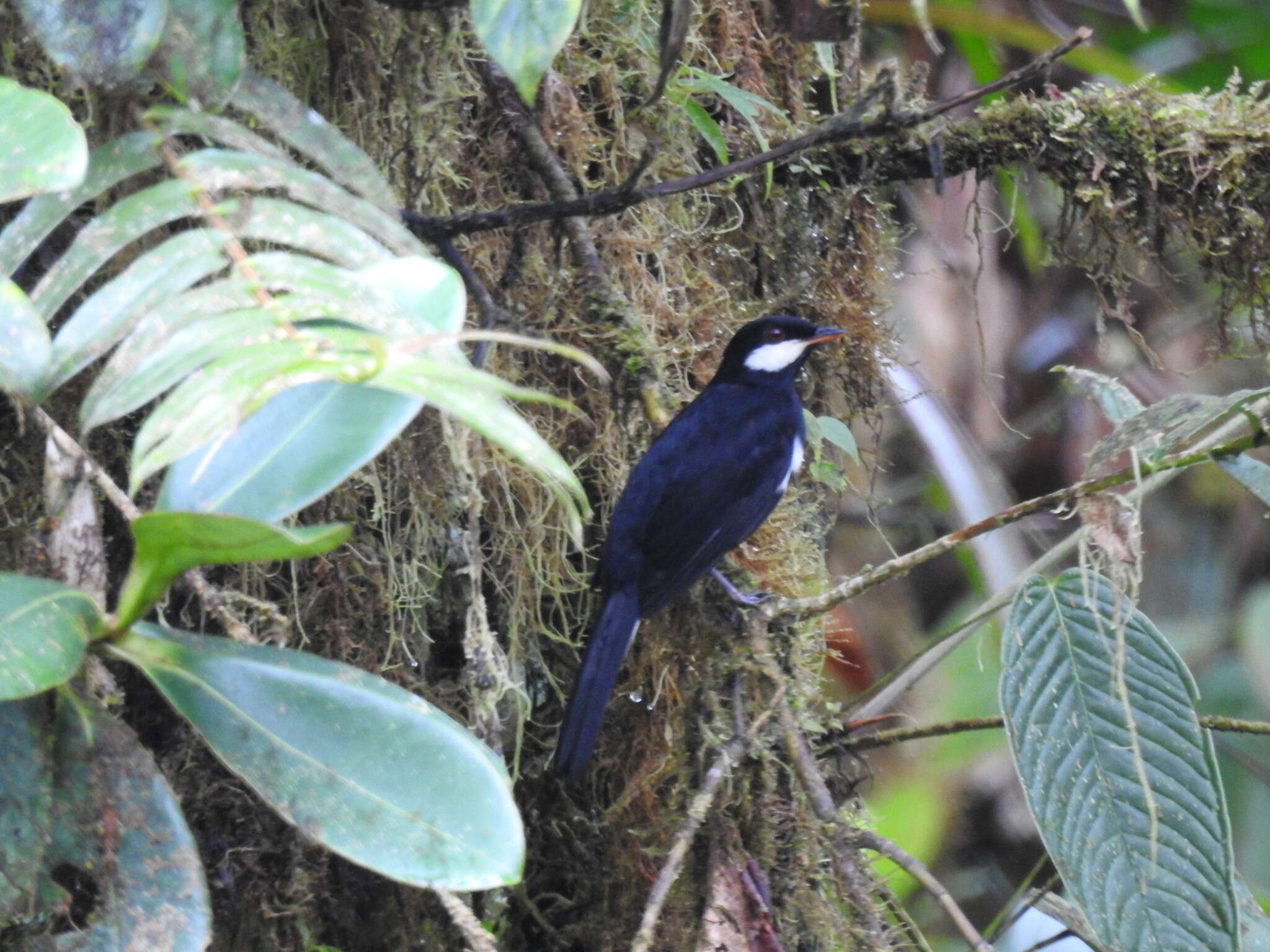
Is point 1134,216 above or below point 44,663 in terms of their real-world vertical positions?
below

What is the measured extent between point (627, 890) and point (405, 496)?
0.75 m

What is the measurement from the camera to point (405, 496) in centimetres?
198

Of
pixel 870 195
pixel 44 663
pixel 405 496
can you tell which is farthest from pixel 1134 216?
pixel 44 663

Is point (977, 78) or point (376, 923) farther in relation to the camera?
point (977, 78)

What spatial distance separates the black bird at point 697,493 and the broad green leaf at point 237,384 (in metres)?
1.11

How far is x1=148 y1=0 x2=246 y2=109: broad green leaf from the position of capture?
1401 mm

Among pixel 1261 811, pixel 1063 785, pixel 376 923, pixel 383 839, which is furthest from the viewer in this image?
pixel 1261 811

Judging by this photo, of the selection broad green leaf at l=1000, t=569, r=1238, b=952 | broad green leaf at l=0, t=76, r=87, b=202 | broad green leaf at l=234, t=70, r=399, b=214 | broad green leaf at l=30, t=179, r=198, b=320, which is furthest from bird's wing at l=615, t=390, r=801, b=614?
broad green leaf at l=0, t=76, r=87, b=202

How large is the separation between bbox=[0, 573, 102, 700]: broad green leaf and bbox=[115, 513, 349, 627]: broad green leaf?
0.04 metres

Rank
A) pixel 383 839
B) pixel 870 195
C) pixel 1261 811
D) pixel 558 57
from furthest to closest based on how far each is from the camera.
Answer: pixel 1261 811 < pixel 870 195 < pixel 558 57 < pixel 383 839

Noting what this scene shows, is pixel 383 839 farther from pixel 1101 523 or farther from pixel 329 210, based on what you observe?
pixel 1101 523

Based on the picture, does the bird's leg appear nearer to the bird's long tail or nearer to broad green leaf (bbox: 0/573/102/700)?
the bird's long tail

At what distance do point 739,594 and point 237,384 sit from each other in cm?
145

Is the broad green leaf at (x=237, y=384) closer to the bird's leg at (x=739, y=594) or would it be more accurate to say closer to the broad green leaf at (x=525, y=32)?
the broad green leaf at (x=525, y=32)
